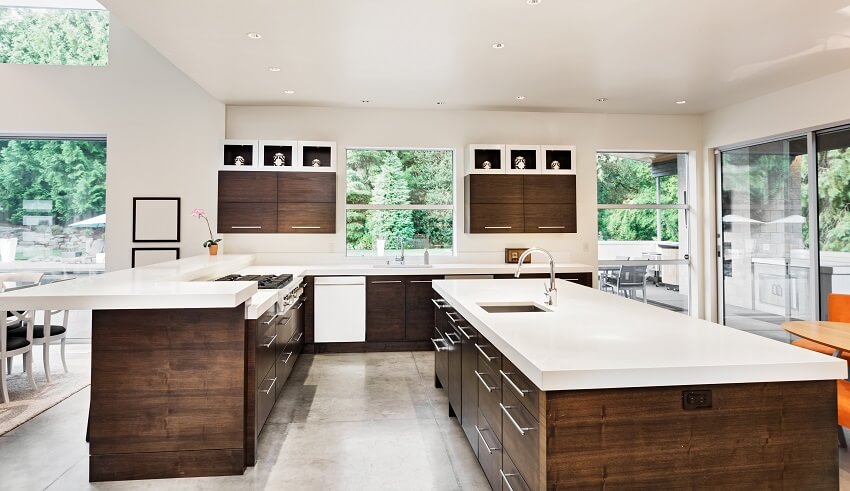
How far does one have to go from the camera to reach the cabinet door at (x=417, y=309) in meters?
5.29

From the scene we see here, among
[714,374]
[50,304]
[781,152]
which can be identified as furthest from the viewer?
[781,152]

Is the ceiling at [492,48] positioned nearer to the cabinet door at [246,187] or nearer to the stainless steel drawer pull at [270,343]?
the cabinet door at [246,187]

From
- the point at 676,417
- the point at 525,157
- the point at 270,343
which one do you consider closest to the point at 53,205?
the point at 270,343

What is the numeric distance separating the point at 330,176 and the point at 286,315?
2145 millimetres

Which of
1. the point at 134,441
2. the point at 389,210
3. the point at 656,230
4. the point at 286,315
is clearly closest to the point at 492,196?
the point at 389,210

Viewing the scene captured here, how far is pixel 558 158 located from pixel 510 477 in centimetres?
472

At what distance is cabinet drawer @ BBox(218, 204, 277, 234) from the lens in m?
5.38

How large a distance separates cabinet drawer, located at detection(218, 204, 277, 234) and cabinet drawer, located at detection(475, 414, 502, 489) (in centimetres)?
382

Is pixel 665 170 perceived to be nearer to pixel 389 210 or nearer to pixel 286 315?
pixel 389 210

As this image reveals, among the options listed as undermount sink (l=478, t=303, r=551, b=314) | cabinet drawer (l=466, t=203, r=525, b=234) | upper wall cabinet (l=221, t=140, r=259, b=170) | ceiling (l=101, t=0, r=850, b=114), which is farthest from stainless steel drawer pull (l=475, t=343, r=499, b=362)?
upper wall cabinet (l=221, t=140, r=259, b=170)

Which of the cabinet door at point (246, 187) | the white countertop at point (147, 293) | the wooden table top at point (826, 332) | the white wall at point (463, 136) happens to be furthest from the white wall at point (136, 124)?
the wooden table top at point (826, 332)

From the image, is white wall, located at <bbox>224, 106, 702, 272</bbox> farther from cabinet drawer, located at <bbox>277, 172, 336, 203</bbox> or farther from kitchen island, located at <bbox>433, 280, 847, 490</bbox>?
kitchen island, located at <bbox>433, 280, 847, 490</bbox>

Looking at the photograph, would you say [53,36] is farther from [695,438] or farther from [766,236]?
[766,236]

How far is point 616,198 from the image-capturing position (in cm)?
621
